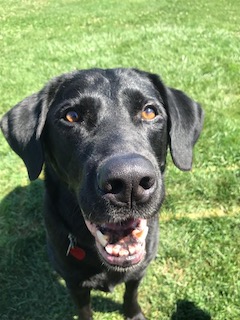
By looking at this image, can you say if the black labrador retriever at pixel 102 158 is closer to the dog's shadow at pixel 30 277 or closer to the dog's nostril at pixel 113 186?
the dog's nostril at pixel 113 186

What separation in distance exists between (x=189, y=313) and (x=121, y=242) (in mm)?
1436

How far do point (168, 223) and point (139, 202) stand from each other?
2124 mm

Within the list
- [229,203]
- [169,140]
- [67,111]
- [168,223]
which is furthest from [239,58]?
[67,111]

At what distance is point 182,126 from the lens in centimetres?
287

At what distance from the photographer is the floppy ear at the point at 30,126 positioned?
269 centimetres

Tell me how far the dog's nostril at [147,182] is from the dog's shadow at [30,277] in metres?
1.85

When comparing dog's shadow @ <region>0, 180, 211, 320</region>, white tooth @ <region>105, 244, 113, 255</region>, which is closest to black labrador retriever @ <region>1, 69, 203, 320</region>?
white tooth @ <region>105, 244, 113, 255</region>

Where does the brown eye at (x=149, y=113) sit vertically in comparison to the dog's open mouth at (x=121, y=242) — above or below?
above

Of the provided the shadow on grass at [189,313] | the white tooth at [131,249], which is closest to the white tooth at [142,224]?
the white tooth at [131,249]

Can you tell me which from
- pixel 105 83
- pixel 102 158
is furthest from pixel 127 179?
pixel 105 83

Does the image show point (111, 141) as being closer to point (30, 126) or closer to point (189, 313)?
point (30, 126)

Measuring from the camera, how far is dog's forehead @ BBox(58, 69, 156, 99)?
8.62 ft

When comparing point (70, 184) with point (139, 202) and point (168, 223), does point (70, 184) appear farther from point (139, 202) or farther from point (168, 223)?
point (168, 223)

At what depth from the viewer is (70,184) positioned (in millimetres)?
2604
